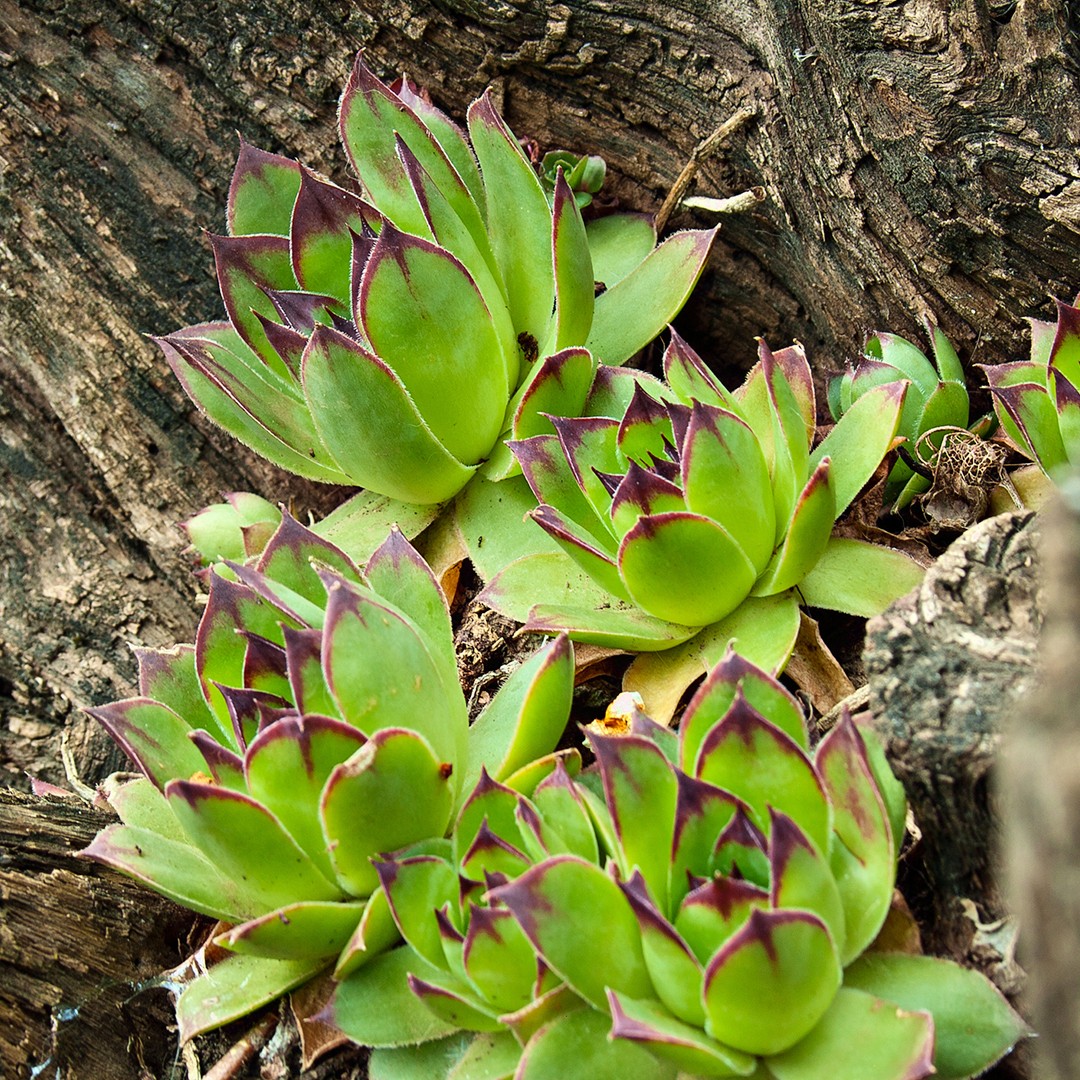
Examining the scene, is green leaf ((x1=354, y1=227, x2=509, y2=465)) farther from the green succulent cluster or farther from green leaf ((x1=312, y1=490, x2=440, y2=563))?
green leaf ((x1=312, y1=490, x2=440, y2=563))

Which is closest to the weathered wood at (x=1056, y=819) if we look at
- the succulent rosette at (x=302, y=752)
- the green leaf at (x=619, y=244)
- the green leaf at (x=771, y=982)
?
the green leaf at (x=771, y=982)

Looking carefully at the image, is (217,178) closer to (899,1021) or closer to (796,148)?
(796,148)

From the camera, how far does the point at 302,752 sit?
1.15 meters

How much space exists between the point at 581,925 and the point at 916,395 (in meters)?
1.03

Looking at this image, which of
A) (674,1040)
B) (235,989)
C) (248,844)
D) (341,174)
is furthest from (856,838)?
(341,174)

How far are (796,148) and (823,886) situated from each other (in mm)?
1265

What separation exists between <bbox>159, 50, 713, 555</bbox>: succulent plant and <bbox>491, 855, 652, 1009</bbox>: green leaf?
731 mm

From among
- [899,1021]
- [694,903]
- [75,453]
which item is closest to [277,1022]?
[694,903]

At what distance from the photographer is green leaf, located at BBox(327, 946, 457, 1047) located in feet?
3.83

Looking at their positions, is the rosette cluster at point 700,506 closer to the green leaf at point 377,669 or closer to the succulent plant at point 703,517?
the succulent plant at point 703,517

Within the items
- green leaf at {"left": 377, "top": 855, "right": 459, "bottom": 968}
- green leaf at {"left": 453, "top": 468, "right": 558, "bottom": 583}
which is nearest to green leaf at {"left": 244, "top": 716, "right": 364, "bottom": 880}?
green leaf at {"left": 377, "top": 855, "right": 459, "bottom": 968}

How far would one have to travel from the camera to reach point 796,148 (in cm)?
179

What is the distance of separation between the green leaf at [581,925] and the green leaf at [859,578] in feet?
1.82

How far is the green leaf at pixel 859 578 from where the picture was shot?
1.40 metres
